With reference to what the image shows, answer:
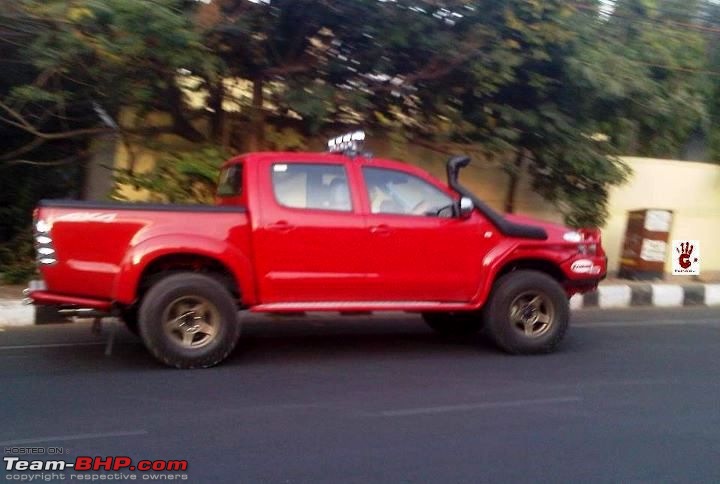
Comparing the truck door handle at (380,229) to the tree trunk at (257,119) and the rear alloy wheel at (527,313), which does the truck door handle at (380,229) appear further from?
the tree trunk at (257,119)

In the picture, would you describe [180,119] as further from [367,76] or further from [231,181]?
[231,181]

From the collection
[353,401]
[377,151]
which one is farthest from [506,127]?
[353,401]

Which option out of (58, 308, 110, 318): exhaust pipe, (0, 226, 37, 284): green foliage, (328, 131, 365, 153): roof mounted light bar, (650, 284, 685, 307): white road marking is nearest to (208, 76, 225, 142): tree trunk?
(0, 226, 37, 284): green foliage

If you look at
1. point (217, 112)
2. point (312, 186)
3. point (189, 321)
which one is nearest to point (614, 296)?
point (312, 186)

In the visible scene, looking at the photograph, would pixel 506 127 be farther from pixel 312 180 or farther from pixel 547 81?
pixel 312 180

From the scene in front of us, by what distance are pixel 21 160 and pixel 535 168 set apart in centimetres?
720

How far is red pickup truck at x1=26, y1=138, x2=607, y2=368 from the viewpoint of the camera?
6.25 metres

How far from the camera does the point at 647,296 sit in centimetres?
1122

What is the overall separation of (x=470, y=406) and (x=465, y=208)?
1940 mm

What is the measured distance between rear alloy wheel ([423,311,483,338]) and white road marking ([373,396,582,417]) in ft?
7.02

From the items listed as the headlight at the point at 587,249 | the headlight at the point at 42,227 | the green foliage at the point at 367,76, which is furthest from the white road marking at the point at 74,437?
the green foliage at the point at 367,76

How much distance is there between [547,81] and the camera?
10.6 metres

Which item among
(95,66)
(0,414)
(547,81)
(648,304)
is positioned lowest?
(0,414)

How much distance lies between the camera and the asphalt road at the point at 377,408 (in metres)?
4.49
